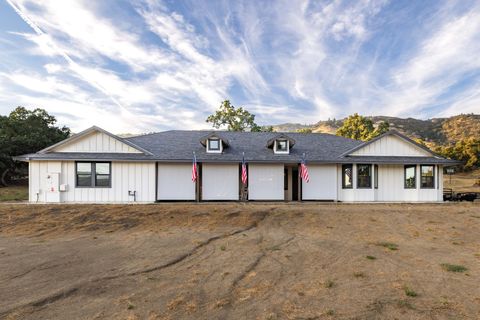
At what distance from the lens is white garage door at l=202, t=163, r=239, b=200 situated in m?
18.3

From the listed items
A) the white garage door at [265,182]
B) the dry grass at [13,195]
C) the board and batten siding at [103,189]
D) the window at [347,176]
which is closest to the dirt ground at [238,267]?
the board and batten siding at [103,189]

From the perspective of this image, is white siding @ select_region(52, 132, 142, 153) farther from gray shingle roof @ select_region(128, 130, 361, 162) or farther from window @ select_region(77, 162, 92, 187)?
gray shingle roof @ select_region(128, 130, 361, 162)

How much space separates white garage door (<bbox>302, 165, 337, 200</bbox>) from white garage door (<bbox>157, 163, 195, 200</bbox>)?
26.5 ft

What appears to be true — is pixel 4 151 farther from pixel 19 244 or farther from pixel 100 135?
pixel 19 244

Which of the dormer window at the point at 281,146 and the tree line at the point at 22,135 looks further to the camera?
the tree line at the point at 22,135

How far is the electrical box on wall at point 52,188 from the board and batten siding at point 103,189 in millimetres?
76

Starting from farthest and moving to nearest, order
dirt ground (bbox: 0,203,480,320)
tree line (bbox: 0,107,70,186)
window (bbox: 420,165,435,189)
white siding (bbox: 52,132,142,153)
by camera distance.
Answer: tree line (bbox: 0,107,70,186) → window (bbox: 420,165,435,189) → white siding (bbox: 52,132,142,153) → dirt ground (bbox: 0,203,480,320)

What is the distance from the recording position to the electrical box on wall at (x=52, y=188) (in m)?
16.6

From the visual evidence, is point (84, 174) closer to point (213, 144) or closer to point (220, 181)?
point (213, 144)

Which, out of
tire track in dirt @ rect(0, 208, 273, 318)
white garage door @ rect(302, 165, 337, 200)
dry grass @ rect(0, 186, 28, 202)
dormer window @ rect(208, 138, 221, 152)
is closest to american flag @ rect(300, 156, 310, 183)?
white garage door @ rect(302, 165, 337, 200)

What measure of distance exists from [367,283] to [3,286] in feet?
26.5

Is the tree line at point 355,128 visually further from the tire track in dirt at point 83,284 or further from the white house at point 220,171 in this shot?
the tire track in dirt at point 83,284

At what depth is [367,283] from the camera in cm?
589

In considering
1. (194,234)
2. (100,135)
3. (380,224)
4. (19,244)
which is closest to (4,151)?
(100,135)
